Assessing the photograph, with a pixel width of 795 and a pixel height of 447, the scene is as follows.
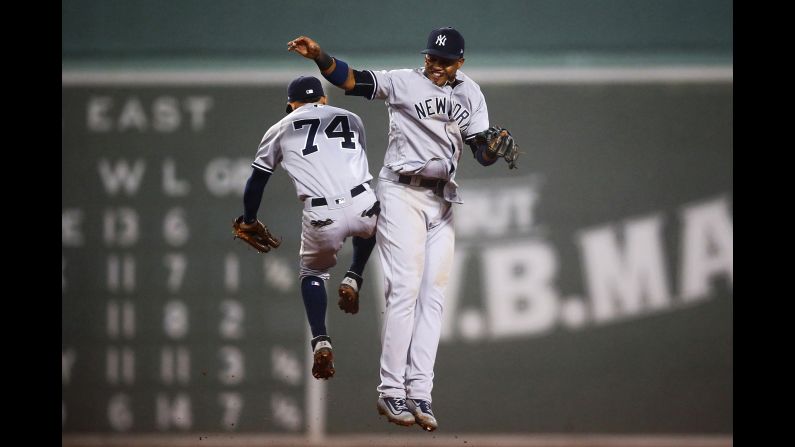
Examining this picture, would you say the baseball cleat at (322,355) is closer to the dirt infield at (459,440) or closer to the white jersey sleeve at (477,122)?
the dirt infield at (459,440)

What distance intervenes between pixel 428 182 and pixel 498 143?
13.2 inches

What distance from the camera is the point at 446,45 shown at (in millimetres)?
3840

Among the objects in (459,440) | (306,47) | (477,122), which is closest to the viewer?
(306,47)

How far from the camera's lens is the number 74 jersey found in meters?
3.84

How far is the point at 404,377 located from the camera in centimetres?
385

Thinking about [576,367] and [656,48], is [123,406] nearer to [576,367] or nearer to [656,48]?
[576,367]

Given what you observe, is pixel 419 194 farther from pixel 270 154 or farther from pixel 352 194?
pixel 270 154

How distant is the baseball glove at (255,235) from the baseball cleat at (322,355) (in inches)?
20.2

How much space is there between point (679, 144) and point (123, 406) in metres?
3.09

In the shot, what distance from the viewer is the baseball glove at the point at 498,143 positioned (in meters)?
3.82

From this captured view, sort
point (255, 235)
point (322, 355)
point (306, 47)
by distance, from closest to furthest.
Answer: point (306, 47) < point (322, 355) < point (255, 235)

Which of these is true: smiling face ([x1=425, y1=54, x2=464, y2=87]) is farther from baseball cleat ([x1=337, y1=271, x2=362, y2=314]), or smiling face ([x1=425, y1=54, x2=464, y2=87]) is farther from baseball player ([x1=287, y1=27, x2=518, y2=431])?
baseball cleat ([x1=337, y1=271, x2=362, y2=314])

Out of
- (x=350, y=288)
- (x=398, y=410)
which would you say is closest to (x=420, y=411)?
(x=398, y=410)

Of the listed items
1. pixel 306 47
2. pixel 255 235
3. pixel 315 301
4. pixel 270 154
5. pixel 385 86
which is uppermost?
pixel 306 47
